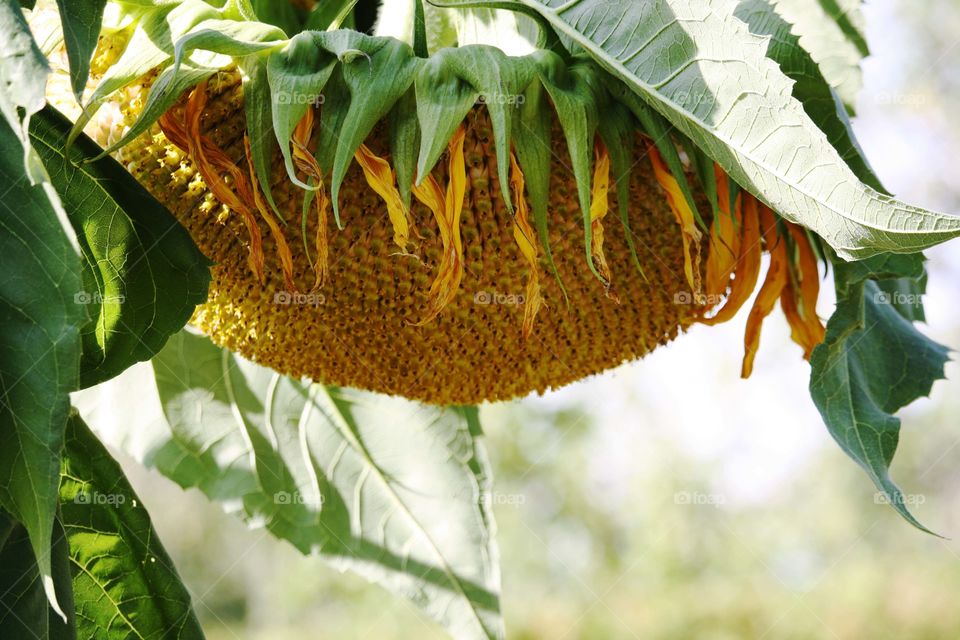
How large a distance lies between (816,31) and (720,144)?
0.47 m

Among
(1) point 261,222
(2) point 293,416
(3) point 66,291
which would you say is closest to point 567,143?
(1) point 261,222

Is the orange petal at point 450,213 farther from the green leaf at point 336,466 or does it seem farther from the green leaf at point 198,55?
the green leaf at point 336,466

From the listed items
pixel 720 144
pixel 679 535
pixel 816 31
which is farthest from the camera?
pixel 679 535

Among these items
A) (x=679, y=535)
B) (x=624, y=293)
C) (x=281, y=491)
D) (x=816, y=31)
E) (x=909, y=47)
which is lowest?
(x=679, y=535)

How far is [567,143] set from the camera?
2.71ft

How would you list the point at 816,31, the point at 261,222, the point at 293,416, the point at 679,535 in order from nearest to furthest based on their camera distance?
the point at 261,222
the point at 816,31
the point at 293,416
the point at 679,535

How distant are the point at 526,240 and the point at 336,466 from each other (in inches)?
26.7

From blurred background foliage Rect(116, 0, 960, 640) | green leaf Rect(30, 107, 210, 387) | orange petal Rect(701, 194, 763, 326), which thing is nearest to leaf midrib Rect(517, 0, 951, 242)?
orange petal Rect(701, 194, 763, 326)

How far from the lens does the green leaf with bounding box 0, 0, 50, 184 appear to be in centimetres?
Result: 57

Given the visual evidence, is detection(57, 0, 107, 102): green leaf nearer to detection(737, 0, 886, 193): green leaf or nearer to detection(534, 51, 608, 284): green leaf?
detection(534, 51, 608, 284): green leaf

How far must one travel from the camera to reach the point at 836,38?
1121 millimetres

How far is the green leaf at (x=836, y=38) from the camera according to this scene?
1.12 metres

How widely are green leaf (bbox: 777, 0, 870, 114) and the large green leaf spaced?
40 cm

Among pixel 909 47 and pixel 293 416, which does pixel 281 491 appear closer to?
pixel 293 416
